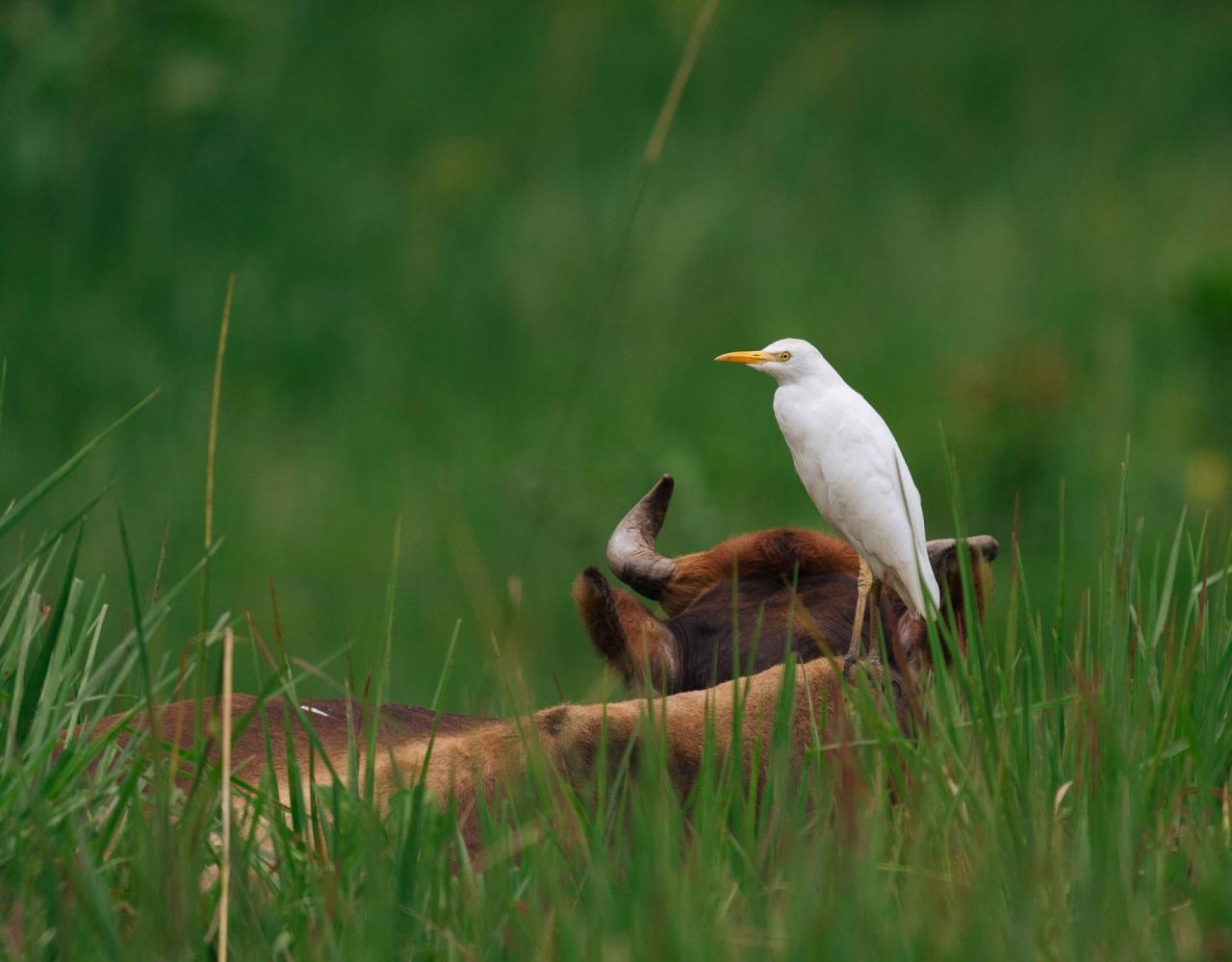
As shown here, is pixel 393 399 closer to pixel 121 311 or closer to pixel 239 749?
pixel 121 311

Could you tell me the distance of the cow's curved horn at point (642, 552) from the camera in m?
3.33

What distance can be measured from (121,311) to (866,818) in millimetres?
9875

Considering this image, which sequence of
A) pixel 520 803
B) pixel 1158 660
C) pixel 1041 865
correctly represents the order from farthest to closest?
pixel 1158 660 → pixel 520 803 → pixel 1041 865

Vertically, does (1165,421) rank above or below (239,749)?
below

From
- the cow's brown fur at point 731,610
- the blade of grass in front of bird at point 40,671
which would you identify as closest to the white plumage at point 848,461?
the cow's brown fur at point 731,610

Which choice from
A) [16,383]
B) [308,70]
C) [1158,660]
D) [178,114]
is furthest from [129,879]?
[308,70]

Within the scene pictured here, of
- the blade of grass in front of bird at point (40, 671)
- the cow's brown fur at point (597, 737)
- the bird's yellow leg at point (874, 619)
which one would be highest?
the blade of grass in front of bird at point (40, 671)

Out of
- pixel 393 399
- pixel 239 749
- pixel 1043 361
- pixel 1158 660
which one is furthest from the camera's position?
pixel 393 399

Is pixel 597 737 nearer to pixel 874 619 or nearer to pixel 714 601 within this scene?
pixel 874 619

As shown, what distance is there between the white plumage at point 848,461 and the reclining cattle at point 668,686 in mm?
99

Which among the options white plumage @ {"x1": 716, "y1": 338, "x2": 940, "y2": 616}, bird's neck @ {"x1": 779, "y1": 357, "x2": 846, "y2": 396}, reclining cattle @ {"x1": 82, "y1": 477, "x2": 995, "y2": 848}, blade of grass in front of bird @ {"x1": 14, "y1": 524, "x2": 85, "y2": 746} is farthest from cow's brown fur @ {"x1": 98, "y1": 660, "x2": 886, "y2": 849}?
bird's neck @ {"x1": 779, "y1": 357, "x2": 846, "y2": 396}

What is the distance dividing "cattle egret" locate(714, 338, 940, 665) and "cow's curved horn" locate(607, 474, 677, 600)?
0.45m

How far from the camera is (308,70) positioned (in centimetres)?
1380

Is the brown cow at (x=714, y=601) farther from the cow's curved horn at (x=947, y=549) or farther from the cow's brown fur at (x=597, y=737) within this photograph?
the cow's brown fur at (x=597, y=737)
